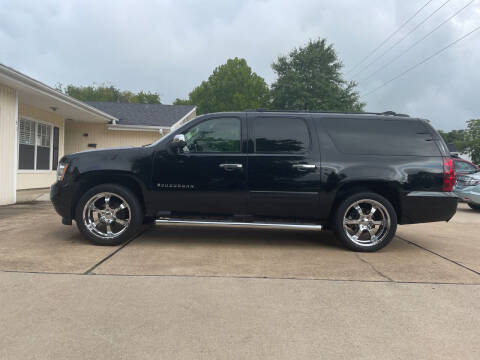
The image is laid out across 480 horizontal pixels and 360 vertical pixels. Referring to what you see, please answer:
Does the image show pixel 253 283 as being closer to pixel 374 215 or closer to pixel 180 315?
pixel 180 315

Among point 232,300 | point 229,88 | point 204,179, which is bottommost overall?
point 232,300

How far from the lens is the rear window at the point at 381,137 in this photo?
495 cm

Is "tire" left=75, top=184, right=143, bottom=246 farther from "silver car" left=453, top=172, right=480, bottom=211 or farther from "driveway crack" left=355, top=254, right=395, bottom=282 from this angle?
"silver car" left=453, top=172, right=480, bottom=211

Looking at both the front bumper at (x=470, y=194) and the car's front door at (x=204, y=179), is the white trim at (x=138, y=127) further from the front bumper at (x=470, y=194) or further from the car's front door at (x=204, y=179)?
the front bumper at (x=470, y=194)

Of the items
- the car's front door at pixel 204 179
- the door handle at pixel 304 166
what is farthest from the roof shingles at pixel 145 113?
the door handle at pixel 304 166

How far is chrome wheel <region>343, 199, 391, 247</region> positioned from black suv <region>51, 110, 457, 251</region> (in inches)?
0.6

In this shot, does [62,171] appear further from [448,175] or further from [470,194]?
[470,194]

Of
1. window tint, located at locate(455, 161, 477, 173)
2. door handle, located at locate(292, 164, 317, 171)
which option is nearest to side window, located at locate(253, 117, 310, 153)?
door handle, located at locate(292, 164, 317, 171)

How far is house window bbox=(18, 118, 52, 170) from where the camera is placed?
39.9 feet

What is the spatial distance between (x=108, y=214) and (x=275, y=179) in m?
2.44

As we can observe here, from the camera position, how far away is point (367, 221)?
4949 mm

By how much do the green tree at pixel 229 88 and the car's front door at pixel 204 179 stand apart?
145ft

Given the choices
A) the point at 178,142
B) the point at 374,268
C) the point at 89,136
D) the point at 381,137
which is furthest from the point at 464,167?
the point at 89,136

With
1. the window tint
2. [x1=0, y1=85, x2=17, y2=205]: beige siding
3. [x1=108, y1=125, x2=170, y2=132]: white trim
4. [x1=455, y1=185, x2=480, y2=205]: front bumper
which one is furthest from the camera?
[x1=108, y1=125, x2=170, y2=132]: white trim
